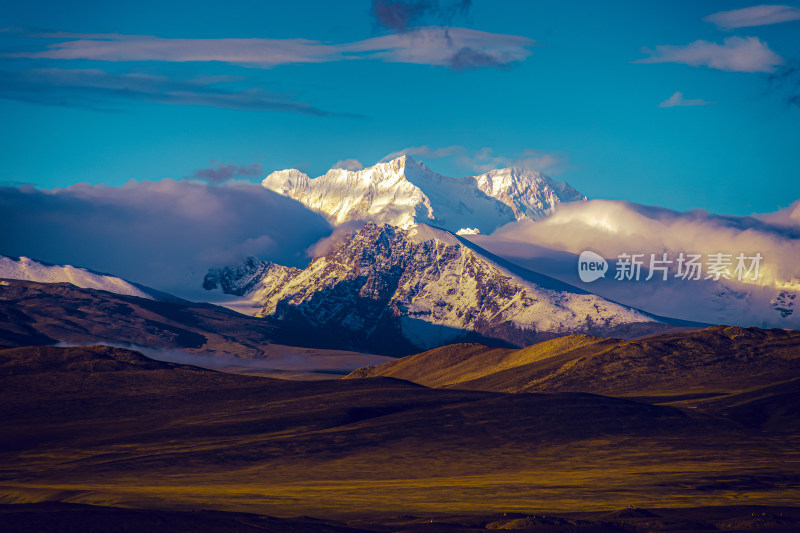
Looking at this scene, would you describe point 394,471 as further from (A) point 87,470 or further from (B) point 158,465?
(A) point 87,470

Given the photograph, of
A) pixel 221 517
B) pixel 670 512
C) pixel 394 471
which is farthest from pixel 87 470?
pixel 670 512

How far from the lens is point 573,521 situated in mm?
104875

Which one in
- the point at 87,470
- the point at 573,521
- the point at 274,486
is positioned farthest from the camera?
the point at 87,470

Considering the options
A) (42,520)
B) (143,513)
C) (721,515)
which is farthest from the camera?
(721,515)

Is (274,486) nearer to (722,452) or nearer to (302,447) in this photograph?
(302,447)

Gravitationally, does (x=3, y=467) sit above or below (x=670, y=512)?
below

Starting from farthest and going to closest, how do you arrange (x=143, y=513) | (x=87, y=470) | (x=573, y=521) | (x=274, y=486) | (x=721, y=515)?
(x=87, y=470)
(x=274, y=486)
(x=721, y=515)
(x=573, y=521)
(x=143, y=513)

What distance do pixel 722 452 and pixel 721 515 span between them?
8329 cm

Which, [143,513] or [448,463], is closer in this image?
[143,513]

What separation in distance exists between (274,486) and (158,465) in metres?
30.7

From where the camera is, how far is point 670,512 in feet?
383

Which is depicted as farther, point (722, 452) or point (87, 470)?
point (722, 452)

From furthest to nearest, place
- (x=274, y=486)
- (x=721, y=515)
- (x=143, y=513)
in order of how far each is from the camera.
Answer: (x=274, y=486)
(x=721, y=515)
(x=143, y=513)

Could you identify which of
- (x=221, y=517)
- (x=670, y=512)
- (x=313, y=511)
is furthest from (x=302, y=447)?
(x=221, y=517)
